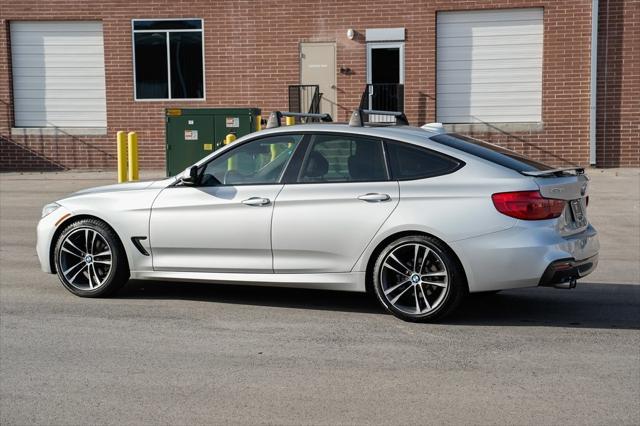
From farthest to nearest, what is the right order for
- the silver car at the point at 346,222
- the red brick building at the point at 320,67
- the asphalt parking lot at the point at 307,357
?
1. the red brick building at the point at 320,67
2. the silver car at the point at 346,222
3. the asphalt parking lot at the point at 307,357

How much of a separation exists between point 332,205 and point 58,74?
16.9 m

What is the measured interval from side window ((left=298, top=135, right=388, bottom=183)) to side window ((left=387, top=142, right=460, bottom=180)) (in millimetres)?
96

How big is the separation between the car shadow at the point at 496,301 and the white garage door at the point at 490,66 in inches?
514

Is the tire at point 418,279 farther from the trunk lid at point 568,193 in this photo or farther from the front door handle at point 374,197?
the trunk lid at point 568,193

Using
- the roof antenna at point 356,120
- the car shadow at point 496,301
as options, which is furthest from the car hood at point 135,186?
the roof antenna at point 356,120

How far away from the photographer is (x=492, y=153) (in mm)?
7875

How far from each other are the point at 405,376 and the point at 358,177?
215 cm

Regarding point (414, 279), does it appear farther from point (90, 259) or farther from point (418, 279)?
point (90, 259)

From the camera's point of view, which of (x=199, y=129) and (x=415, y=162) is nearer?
(x=415, y=162)

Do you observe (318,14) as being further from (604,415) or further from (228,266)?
(604,415)

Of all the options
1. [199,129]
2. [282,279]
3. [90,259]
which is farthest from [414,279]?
[199,129]

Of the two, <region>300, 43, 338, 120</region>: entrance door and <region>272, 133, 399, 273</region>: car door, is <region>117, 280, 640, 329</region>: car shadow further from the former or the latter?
<region>300, 43, 338, 120</region>: entrance door

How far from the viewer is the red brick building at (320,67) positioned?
21188 millimetres

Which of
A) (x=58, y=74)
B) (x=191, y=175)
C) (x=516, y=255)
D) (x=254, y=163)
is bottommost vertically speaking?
(x=516, y=255)
